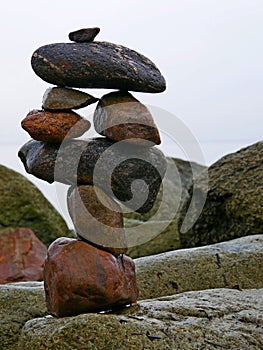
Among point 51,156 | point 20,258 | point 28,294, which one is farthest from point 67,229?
point 51,156

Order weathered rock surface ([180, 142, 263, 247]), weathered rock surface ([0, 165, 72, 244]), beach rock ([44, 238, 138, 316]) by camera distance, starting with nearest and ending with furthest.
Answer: beach rock ([44, 238, 138, 316])
weathered rock surface ([180, 142, 263, 247])
weathered rock surface ([0, 165, 72, 244])

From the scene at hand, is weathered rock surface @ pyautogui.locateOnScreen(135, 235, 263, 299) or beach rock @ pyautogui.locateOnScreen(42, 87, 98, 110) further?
weathered rock surface @ pyautogui.locateOnScreen(135, 235, 263, 299)

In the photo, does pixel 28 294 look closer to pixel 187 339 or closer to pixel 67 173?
pixel 67 173

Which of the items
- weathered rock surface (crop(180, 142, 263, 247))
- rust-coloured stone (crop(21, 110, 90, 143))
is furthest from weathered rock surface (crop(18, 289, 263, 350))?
weathered rock surface (crop(180, 142, 263, 247))

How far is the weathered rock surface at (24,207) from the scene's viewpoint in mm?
10664

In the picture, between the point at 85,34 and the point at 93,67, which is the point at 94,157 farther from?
the point at 85,34

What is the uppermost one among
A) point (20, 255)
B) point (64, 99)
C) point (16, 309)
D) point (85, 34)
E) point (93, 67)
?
point (85, 34)

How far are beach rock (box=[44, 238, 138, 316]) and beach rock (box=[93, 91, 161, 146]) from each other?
856 millimetres

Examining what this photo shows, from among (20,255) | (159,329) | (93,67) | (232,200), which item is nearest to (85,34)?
(93,67)

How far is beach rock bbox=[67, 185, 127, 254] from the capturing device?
449cm

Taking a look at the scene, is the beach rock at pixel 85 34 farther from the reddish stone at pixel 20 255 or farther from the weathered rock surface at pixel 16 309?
the reddish stone at pixel 20 255

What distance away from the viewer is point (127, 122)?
14.5 ft

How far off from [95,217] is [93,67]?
110 centimetres

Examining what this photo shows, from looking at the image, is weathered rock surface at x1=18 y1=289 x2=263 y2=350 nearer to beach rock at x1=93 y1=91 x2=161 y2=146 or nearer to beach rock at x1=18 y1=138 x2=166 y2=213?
beach rock at x1=18 y1=138 x2=166 y2=213
